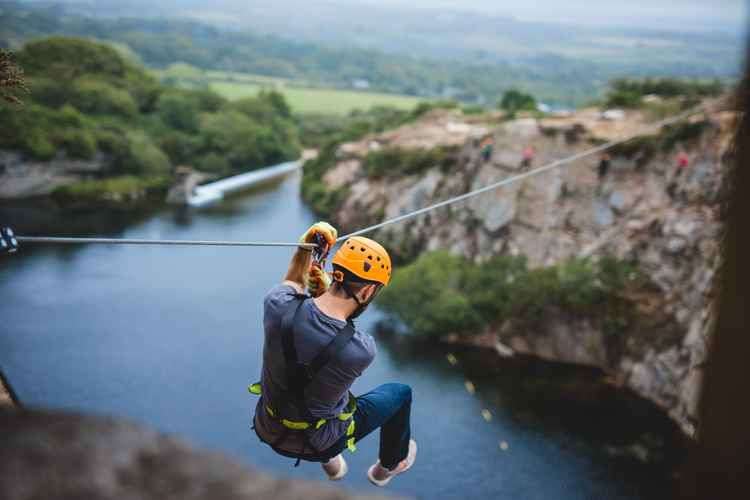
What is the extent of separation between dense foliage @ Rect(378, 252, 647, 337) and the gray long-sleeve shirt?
16129mm

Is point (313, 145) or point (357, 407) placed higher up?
point (357, 407)

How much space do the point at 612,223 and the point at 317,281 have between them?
17517 mm

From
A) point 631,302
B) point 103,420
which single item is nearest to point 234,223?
point 631,302

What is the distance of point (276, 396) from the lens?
89.7 inches

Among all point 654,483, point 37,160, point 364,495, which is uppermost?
point 364,495

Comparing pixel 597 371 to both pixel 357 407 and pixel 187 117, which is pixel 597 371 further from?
pixel 187 117

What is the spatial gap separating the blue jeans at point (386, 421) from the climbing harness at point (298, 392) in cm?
6

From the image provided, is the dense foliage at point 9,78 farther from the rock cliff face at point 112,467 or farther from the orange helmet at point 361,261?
the rock cliff face at point 112,467

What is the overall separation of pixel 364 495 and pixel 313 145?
131 ft

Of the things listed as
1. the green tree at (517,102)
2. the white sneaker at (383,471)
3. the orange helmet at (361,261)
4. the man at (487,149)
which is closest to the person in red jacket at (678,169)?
the man at (487,149)

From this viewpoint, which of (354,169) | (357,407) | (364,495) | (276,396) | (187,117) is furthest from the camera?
(187,117)

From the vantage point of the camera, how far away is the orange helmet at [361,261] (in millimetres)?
2221

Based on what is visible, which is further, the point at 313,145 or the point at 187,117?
the point at 313,145

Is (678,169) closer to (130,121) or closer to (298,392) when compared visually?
(298,392)
